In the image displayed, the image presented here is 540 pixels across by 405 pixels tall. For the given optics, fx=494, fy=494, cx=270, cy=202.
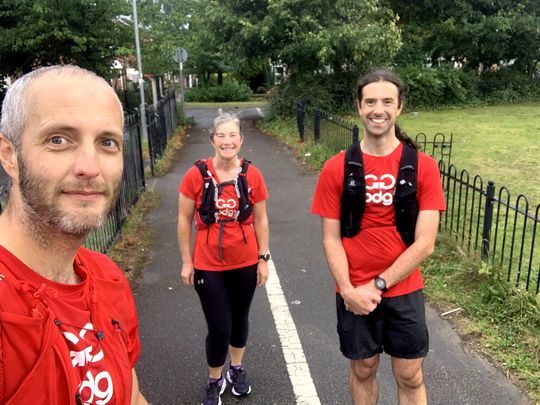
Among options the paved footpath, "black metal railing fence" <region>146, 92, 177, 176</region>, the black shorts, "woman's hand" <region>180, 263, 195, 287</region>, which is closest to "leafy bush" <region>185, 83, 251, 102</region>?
"black metal railing fence" <region>146, 92, 177, 176</region>

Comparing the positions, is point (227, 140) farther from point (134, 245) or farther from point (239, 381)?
point (134, 245)

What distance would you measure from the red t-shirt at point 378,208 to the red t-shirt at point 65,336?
1302mm

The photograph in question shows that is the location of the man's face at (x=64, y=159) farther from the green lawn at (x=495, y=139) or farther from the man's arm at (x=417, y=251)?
the green lawn at (x=495, y=139)

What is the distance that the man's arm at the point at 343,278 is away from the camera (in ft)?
8.09

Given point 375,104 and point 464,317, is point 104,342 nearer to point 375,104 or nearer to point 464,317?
point 375,104

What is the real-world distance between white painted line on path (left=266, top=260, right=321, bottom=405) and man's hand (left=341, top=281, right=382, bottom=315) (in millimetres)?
1015

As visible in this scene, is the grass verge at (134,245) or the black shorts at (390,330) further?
the grass verge at (134,245)

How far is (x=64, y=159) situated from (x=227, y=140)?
182 cm

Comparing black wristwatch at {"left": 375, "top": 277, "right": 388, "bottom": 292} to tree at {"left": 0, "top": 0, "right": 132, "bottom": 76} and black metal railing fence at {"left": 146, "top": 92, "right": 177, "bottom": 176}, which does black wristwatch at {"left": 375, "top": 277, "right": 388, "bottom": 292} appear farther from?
tree at {"left": 0, "top": 0, "right": 132, "bottom": 76}

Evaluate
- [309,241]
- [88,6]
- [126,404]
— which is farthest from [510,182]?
[88,6]

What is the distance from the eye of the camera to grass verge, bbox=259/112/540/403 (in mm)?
3465

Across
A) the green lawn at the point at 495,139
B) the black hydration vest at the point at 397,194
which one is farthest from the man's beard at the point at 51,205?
the green lawn at the point at 495,139

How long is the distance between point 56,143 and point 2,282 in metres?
0.35

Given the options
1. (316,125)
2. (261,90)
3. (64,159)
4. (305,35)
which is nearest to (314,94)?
(305,35)
